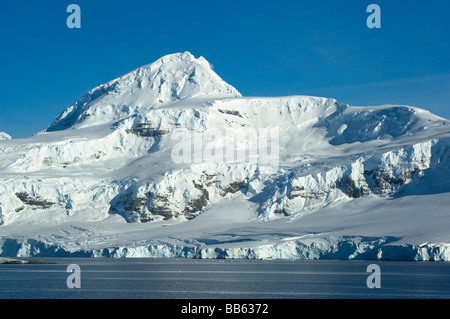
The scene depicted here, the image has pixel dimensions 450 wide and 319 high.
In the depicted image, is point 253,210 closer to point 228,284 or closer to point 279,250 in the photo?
→ point 279,250

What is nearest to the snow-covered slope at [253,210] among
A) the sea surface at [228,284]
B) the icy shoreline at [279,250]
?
the icy shoreline at [279,250]

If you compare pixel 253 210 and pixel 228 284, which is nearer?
pixel 228 284

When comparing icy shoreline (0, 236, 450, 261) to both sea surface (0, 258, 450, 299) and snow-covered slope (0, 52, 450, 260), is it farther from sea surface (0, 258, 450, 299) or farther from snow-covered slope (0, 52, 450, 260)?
sea surface (0, 258, 450, 299)

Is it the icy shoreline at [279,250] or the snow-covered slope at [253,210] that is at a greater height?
the snow-covered slope at [253,210]

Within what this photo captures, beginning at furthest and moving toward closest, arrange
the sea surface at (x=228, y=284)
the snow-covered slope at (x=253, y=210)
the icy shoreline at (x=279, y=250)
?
the snow-covered slope at (x=253, y=210) → the icy shoreline at (x=279, y=250) → the sea surface at (x=228, y=284)

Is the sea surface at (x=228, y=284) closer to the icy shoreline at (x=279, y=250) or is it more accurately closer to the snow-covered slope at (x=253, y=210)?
the icy shoreline at (x=279, y=250)

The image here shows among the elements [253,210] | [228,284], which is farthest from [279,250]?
[228,284]

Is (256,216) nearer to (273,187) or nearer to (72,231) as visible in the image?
(273,187)

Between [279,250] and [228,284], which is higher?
[279,250]

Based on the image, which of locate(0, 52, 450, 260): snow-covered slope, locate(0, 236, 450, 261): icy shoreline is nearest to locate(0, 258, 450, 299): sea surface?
locate(0, 236, 450, 261): icy shoreline

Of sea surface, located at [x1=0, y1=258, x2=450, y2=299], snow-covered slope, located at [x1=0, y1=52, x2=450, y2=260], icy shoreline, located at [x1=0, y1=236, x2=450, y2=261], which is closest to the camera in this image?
sea surface, located at [x1=0, y1=258, x2=450, y2=299]
